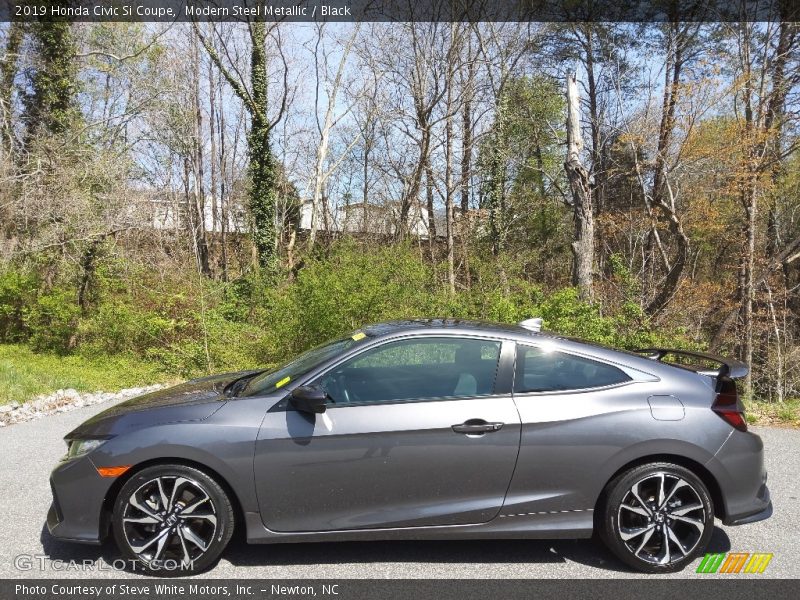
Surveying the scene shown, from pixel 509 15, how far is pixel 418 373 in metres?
26.0

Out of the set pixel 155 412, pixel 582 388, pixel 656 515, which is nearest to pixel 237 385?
pixel 155 412

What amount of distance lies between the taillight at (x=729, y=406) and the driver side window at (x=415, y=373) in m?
1.40

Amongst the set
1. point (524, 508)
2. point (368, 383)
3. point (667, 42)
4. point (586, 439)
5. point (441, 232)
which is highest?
point (667, 42)

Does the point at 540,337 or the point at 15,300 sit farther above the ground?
the point at 540,337

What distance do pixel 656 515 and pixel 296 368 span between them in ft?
8.08

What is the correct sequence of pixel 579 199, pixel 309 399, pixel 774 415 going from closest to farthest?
pixel 309 399 < pixel 774 415 < pixel 579 199

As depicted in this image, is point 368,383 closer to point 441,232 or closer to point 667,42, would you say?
point 441,232

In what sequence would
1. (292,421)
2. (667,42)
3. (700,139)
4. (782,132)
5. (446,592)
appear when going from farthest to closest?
(667,42), (700,139), (782,132), (292,421), (446,592)

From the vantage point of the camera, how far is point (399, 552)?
3.98 m

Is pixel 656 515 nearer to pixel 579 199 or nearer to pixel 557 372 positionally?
pixel 557 372

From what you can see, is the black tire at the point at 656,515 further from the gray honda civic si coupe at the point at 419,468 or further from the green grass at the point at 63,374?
the green grass at the point at 63,374

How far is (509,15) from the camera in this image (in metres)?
26.4

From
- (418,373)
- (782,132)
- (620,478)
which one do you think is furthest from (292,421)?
(782,132)

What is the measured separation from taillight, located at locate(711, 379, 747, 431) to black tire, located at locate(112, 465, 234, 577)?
3042 millimetres
